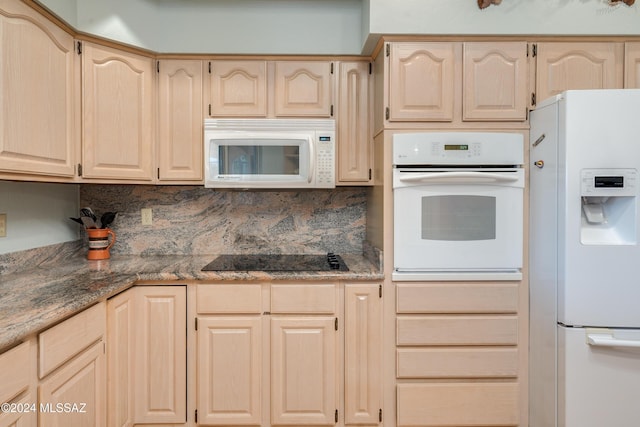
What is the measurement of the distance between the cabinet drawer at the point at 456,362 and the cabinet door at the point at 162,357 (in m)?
1.11

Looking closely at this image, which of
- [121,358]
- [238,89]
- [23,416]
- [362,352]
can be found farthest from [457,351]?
[238,89]

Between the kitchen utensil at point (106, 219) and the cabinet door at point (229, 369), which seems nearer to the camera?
the cabinet door at point (229, 369)

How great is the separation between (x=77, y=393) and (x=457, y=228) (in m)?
1.79

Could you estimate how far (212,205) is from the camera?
95.4 inches

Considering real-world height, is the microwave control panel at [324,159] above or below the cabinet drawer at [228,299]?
above

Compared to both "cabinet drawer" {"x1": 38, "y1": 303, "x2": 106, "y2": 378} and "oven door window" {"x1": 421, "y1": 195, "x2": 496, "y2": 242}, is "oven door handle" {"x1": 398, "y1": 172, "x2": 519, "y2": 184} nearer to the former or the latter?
"oven door window" {"x1": 421, "y1": 195, "x2": 496, "y2": 242}

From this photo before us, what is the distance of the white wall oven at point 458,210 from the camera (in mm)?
1811

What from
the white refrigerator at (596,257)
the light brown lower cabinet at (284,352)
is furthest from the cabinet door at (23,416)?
the white refrigerator at (596,257)

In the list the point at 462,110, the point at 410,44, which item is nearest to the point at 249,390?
the point at 462,110

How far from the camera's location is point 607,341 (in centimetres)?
155

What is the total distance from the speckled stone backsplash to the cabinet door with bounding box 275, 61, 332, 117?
550mm

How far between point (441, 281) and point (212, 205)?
1.52 m

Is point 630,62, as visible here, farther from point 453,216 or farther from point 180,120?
point 180,120

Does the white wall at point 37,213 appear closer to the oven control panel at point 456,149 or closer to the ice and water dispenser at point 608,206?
the oven control panel at point 456,149
